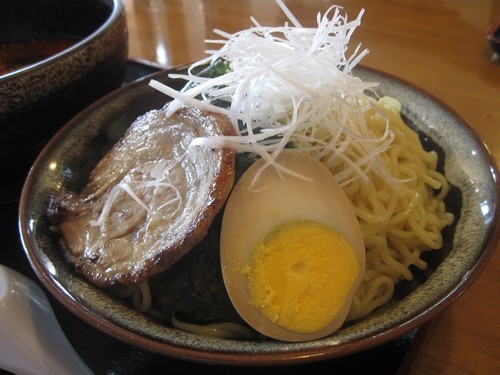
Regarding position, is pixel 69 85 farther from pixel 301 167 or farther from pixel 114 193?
pixel 301 167

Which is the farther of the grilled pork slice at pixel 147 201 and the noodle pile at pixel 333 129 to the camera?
the noodle pile at pixel 333 129

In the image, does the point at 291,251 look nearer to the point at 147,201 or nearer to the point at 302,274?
the point at 302,274

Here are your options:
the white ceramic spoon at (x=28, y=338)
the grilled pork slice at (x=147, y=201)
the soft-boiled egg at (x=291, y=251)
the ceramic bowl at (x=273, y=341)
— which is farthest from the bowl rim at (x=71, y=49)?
the soft-boiled egg at (x=291, y=251)

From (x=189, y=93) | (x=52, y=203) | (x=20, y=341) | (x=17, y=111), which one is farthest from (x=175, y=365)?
(x=17, y=111)

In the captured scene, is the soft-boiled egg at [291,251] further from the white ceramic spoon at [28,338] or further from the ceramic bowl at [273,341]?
the white ceramic spoon at [28,338]

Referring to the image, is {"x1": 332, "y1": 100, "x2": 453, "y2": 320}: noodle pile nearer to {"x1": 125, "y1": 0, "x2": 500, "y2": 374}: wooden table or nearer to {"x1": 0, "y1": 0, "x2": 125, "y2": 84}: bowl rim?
{"x1": 125, "y1": 0, "x2": 500, "y2": 374}: wooden table

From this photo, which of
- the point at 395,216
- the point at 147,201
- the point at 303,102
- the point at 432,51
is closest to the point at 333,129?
the point at 303,102
